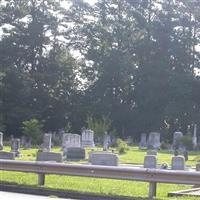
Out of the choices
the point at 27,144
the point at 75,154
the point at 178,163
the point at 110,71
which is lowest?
the point at 178,163

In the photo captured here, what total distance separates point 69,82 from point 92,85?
2.80m

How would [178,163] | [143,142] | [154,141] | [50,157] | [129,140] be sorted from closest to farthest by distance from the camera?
[50,157], [178,163], [154,141], [143,142], [129,140]

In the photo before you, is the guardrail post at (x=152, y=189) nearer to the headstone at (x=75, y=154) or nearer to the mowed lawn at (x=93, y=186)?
the mowed lawn at (x=93, y=186)

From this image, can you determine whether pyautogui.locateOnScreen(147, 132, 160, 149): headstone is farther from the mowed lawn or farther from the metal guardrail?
the metal guardrail

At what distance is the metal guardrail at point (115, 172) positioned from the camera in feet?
46.2

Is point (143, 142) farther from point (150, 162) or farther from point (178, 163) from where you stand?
point (150, 162)

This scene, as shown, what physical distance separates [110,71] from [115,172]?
54.7m

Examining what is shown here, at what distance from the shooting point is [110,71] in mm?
69438

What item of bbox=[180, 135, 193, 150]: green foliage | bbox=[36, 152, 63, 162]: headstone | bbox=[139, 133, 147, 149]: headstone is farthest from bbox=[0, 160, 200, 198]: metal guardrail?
bbox=[139, 133, 147, 149]: headstone

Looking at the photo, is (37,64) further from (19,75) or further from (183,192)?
(183,192)

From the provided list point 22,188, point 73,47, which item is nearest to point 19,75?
point 73,47

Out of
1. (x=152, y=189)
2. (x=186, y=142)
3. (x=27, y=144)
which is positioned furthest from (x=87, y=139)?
(x=152, y=189)

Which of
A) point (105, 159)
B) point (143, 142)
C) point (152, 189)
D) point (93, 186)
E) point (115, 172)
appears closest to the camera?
point (152, 189)

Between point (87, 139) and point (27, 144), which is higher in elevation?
point (87, 139)
